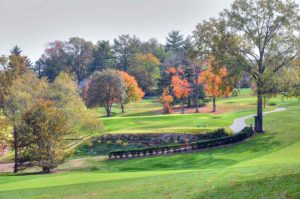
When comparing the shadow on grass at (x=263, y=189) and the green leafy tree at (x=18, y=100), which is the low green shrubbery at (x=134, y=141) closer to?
the green leafy tree at (x=18, y=100)

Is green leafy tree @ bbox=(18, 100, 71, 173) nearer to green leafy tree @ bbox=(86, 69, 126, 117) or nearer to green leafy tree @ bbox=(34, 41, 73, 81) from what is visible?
green leafy tree @ bbox=(86, 69, 126, 117)

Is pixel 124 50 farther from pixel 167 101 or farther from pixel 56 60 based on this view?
pixel 167 101

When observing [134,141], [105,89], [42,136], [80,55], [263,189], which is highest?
[80,55]

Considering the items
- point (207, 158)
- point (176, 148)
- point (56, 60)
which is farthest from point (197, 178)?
point (56, 60)

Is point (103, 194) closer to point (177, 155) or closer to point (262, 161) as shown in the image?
point (262, 161)

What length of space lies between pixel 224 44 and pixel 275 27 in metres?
5.43

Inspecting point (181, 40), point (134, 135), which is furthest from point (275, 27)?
point (181, 40)

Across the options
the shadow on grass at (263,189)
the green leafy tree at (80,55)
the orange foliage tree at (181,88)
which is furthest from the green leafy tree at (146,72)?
the shadow on grass at (263,189)

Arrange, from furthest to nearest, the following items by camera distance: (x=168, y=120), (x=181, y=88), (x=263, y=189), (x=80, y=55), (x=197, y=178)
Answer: (x=80, y=55) < (x=181, y=88) < (x=168, y=120) < (x=197, y=178) < (x=263, y=189)

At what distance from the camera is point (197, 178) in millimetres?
20250

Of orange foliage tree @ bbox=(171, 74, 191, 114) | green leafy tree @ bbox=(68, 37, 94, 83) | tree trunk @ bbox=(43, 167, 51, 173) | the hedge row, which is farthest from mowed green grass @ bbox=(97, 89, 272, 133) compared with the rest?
green leafy tree @ bbox=(68, 37, 94, 83)

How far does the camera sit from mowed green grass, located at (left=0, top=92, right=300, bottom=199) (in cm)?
1597

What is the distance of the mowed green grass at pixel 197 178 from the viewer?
52.4 ft

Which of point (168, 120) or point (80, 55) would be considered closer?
point (168, 120)
